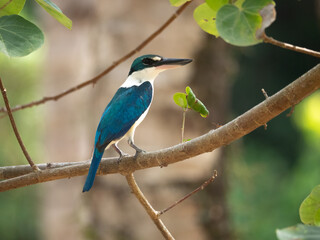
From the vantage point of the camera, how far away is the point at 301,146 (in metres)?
7.41

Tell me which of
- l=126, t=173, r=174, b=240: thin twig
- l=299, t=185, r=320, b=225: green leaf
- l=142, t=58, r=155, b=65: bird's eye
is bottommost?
l=126, t=173, r=174, b=240: thin twig

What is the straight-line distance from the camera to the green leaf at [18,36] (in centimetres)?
130

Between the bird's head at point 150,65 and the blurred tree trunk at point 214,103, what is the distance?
1.40 metres

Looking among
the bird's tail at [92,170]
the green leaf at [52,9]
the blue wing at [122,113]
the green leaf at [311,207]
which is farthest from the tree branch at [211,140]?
the green leaf at [52,9]

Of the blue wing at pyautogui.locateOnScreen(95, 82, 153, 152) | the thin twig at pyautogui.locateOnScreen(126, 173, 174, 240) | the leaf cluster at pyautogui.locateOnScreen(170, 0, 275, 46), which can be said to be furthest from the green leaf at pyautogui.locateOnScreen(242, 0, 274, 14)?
the blue wing at pyautogui.locateOnScreen(95, 82, 153, 152)

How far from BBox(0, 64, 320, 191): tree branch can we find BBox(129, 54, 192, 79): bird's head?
0.76 m

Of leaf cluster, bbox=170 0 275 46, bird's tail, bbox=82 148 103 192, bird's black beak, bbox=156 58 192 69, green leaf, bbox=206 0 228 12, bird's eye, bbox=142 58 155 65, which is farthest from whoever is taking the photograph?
bird's eye, bbox=142 58 155 65

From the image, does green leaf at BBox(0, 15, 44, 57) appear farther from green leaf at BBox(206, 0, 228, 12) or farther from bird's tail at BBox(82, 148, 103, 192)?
bird's tail at BBox(82, 148, 103, 192)

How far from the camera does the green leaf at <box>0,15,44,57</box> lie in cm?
130

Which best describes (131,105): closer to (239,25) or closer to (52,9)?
(52,9)

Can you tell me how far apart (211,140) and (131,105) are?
3.37ft

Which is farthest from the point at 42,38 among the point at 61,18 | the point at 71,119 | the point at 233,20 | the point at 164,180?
the point at 71,119

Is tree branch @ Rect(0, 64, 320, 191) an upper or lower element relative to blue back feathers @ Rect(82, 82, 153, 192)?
upper

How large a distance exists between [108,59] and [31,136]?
581 cm
